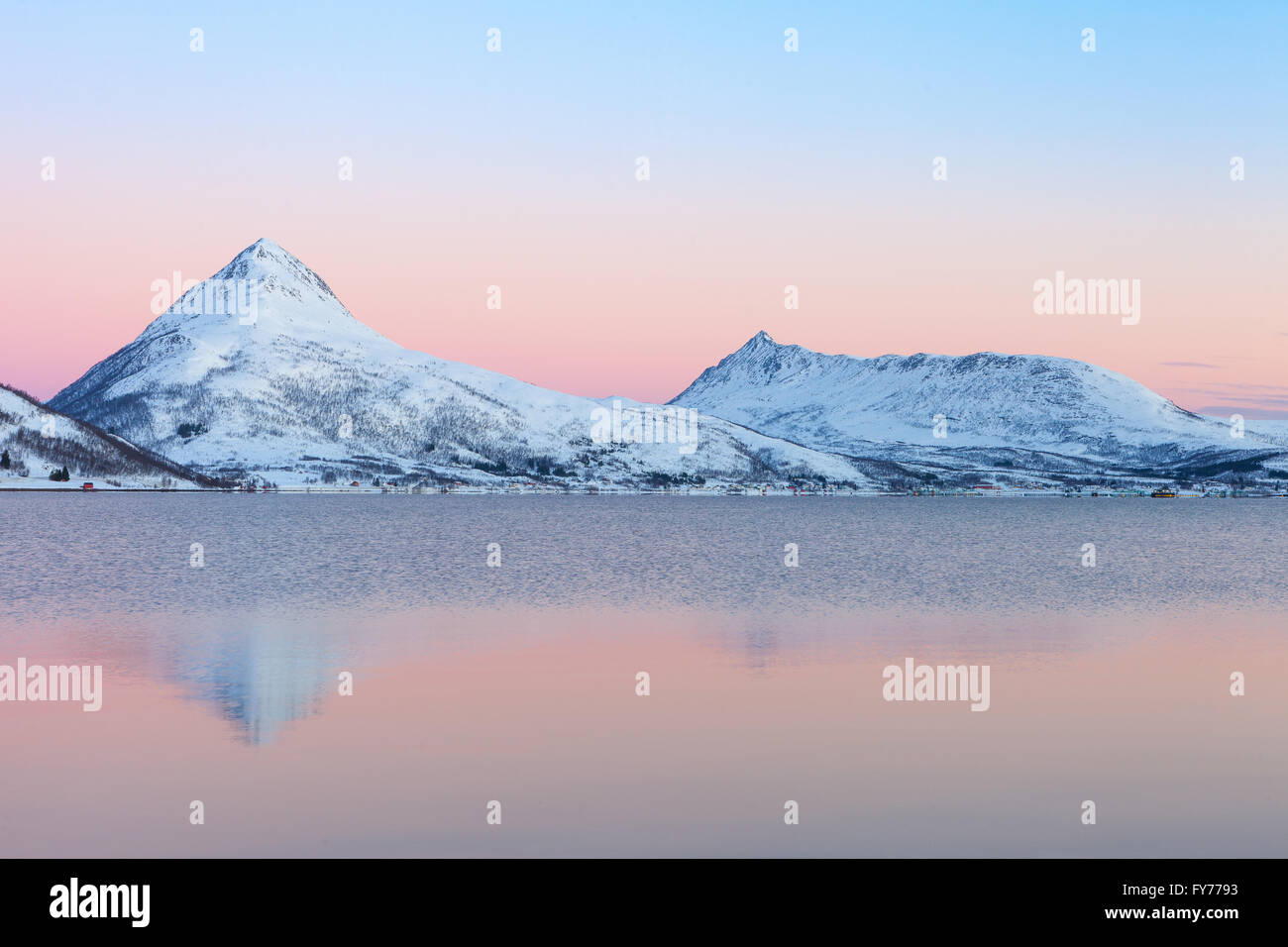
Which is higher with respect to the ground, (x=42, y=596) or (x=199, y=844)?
(x=42, y=596)

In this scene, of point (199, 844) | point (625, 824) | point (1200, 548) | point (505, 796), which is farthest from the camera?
point (1200, 548)

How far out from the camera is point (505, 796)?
1006 inches

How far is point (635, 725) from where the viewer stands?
3331 cm

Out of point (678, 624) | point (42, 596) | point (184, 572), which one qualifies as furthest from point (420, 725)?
point (184, 572)

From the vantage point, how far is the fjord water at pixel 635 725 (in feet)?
76.6

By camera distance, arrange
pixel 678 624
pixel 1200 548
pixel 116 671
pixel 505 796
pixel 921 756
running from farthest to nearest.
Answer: pixel 1200 548
pixel 678 624
pixel 116 671
pixel 921 756
pixel 505 796

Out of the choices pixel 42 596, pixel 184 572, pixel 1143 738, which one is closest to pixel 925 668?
pixel 1143 738

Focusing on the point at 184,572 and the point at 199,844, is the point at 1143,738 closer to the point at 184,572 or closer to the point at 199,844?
the point at 199,844

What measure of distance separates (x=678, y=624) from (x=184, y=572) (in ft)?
149

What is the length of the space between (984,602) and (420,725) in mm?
44006

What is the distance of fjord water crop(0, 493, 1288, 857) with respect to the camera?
920 inches

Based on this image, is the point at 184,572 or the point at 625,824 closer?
the point at 625,824

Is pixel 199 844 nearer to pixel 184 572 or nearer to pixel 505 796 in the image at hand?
pixel 505 796

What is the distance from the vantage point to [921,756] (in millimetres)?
29797
